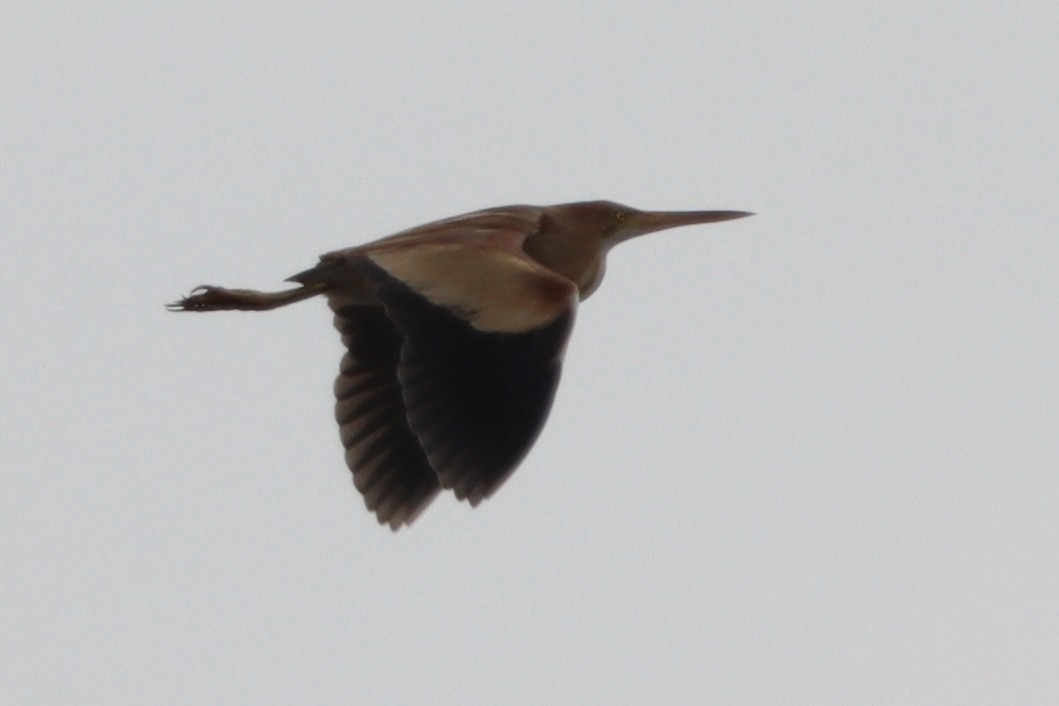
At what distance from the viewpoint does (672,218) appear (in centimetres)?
998

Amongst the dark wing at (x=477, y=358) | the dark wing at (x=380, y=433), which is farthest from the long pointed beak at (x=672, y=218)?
the dark wing at (x=477, y=358)

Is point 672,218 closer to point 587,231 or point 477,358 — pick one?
point 587,231

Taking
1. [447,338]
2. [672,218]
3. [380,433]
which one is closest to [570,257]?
[672,218]

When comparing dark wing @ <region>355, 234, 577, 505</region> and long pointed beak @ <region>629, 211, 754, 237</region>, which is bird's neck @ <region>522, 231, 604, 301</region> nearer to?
long pointed beak @ <region>629, 211, 754, 237</region>

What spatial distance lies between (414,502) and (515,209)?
1.10m

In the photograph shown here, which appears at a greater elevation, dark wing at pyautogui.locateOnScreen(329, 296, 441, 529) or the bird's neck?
the bird's neck

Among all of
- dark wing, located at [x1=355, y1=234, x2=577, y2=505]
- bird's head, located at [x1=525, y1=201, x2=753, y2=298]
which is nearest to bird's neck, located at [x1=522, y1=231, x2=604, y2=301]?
bird's head, located at [x1=525, y1=201, x2=753, y2=298]

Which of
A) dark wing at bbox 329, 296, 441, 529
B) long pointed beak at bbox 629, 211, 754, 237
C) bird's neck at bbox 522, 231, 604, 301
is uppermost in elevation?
long pointed beak at bbox 629, 211, 754, 237

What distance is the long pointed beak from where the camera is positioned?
389 inches

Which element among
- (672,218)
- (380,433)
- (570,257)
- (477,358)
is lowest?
(380,433)

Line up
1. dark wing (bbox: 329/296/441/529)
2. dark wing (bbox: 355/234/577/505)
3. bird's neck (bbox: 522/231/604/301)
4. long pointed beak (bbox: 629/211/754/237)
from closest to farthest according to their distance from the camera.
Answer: dark wing (bbox: 355/234/577/505) < dark wing (bbox: 329/296/441/529) < bird's neck (bbox: 522/231/604/301) < long pointed beak (bbox: 629/211/754/237)

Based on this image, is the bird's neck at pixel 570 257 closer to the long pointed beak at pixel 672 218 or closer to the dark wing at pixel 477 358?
the long pointed beak at pixel 672 218

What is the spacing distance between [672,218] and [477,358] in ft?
7.40

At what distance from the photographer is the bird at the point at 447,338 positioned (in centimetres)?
777
